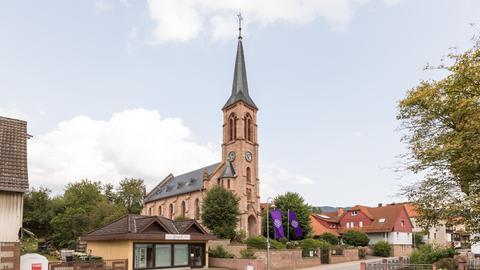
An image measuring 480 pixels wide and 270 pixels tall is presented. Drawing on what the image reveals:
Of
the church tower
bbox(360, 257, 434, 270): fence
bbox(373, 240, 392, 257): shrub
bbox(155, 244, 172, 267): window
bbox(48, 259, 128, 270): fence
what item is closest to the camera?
bbox(48, 259, 128, 270): fence

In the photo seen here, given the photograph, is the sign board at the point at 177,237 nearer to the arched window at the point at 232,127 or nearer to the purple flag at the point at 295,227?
the purple flag at the point at 295,227

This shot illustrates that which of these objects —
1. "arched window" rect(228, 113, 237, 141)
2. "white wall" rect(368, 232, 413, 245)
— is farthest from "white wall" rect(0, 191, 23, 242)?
"white wall" rect(368, 232, 413, 245)

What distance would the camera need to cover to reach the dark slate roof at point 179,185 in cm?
6117

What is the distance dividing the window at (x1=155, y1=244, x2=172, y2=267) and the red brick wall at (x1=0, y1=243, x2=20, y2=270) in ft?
44.7

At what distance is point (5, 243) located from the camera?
1758cm

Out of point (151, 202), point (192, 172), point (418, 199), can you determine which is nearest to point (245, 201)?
point (192, 172)

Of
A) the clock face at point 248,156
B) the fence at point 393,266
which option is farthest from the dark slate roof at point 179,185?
the fence at point 393,266

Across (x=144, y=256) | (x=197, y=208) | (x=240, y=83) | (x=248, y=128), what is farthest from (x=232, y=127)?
(x=144, y=256)

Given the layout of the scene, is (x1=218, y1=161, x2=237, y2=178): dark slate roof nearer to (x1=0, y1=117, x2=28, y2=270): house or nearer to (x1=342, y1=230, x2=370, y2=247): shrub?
(x1=342, y1=230, x2=370, y2=247): shrub

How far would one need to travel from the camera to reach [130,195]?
8275 centimetres

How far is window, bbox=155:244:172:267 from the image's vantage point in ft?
100

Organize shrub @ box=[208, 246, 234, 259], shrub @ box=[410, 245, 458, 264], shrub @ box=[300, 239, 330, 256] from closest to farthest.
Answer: shrub @ box=[410, 245, 458, 264] < shrub @ box=[208, 246, 234, 259] < shrub @ box=[300, 239, 330, 256]

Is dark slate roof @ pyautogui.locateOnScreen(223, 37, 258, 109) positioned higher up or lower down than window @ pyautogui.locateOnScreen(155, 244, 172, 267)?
higher up

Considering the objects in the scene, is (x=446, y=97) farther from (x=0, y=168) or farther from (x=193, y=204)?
(x=193, y=204)
